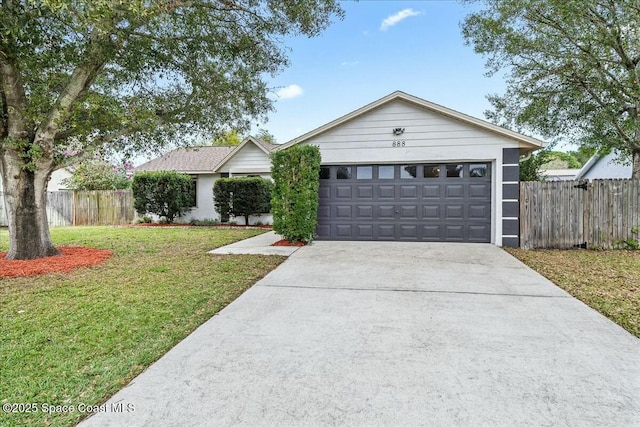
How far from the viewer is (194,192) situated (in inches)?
671

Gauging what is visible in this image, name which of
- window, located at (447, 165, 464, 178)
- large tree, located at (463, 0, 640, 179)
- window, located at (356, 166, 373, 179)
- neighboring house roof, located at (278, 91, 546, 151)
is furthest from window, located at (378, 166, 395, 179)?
large tree, located at (463, 0, 640, 179)

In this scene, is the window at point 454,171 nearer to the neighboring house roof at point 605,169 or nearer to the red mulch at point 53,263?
the red mulch at point 53,263

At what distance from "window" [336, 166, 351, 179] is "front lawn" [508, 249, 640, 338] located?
4.51 metres

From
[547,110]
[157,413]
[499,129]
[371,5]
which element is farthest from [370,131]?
[157,413]

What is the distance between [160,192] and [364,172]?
32.7 ft

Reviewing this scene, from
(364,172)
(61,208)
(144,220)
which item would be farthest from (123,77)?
(61,208)

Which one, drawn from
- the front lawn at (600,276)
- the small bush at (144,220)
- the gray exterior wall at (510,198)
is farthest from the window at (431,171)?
the small bush at (144,220)

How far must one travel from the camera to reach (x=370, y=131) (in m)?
9.58

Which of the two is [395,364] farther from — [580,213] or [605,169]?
[605,169]

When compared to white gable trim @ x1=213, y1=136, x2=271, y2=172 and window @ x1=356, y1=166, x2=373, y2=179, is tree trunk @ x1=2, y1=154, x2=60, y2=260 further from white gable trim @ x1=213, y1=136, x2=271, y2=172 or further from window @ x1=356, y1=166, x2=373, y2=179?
white gable trim @ x1=213, y1=136, x2=271, y2=172

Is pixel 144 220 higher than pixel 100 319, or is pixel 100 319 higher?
pixel 144 220

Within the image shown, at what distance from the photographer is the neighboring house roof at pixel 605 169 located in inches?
645

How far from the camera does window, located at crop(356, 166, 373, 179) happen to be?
9.75m

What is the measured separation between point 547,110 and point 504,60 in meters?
2.04
